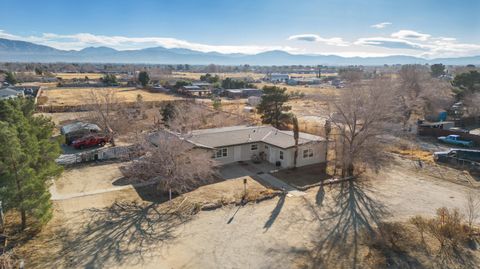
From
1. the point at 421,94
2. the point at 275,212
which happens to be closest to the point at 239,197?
the point at 275,212

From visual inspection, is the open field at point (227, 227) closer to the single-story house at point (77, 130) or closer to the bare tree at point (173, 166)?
the bare tree at point (173, 166)

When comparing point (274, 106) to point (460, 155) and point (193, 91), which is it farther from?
point (193, 91)

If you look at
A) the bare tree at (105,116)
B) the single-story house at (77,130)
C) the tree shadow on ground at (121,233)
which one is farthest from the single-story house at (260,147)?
the single-story house at (77,130)

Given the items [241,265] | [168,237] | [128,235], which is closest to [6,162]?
[128,235]

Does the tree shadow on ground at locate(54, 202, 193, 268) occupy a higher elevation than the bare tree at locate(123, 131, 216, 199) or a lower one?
lower

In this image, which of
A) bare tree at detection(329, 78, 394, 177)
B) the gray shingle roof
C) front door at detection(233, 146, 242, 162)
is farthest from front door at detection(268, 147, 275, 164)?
bare tree at detection(329, 78, 394, 177)

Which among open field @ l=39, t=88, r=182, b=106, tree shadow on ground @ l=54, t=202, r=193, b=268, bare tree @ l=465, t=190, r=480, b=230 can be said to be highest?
open field @ l=39, t=88, r=182, b=106

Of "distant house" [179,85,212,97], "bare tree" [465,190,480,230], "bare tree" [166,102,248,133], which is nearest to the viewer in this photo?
"bare tree" [465,190,480,230]

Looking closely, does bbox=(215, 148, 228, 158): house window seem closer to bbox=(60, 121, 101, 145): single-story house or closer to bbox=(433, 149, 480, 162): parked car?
bbox=(60, 121, 101, 145): single-story house
